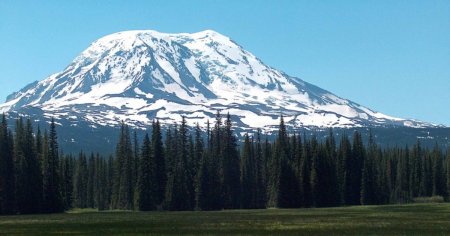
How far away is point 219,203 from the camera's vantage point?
13912 cm

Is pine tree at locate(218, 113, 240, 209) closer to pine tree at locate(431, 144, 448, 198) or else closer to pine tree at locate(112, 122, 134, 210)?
pine tree at locate(112, 122, 134, 210)

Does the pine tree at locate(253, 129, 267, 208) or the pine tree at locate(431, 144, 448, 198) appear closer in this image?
the pine tree at locate(253, 129, 267, 208)

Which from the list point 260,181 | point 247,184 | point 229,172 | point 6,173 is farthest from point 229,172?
point 6,173

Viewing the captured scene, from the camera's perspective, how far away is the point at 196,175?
140000mm

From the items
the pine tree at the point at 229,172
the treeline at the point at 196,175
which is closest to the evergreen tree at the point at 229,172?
the pine tree at the point at 229,172

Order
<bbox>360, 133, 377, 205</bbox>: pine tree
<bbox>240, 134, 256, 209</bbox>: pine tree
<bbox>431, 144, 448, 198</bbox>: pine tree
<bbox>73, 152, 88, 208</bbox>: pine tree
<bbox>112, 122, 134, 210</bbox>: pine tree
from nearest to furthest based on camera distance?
<bbox>112, 122, 134, 210</bbox>: pine tree → <bbox>240, 134, 256, 209</bbox>: pine tree → <bbox>360, 133, 377, 205</bbox>: pine tree → <bbox>73, 152, 88, 208</bbox>: pine tree → <bbox>431, 144, 448, 198</bbox>: pine tree

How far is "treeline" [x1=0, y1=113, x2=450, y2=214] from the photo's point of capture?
124 meters

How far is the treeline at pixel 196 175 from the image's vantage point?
407 ft

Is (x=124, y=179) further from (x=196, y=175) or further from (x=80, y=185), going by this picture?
(x=80, y=185)

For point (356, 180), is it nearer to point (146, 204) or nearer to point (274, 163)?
point (274, 163)

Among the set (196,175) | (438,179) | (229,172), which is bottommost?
(438,179)

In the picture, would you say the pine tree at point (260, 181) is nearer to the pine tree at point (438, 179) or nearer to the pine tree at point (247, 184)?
the pine tree at point (247, 184)

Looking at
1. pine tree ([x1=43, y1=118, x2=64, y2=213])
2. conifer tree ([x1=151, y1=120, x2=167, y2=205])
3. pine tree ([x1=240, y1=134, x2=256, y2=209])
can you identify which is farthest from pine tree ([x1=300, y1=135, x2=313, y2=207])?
pine tree ([x1=43, y1=118, x2=64, y2=213])

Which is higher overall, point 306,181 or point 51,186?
point 51,186
